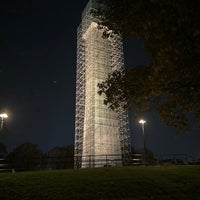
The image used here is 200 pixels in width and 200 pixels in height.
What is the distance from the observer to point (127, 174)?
57.1 feet

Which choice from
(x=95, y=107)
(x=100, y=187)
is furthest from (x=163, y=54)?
(x=95, y=107)

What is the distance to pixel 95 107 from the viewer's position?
4506 centimetres

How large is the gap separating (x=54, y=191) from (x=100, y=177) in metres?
4.07

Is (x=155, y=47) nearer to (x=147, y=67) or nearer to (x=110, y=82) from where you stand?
(x=147, y=67)

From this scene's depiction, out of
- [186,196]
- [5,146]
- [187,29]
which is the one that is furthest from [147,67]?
[5,146]

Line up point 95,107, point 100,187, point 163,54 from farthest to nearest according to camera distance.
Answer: point 95,107 → point 100,187 → point 163,54

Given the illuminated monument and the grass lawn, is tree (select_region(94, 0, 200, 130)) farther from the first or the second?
the illuminated monument

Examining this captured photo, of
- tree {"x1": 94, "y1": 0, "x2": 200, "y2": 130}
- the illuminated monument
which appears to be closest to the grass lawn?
tree {"x1": 94, "y1": 0, "x2": 200, "y2": 130}

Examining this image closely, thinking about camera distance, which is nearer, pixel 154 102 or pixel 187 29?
pixel 187 29

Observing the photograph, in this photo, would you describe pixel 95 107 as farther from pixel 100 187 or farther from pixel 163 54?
pixel 163 54

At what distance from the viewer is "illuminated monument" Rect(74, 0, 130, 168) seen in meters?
43.0

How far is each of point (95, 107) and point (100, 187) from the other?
104ft

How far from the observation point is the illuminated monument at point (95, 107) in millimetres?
43000

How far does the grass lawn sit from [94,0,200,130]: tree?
3806 millimetres
